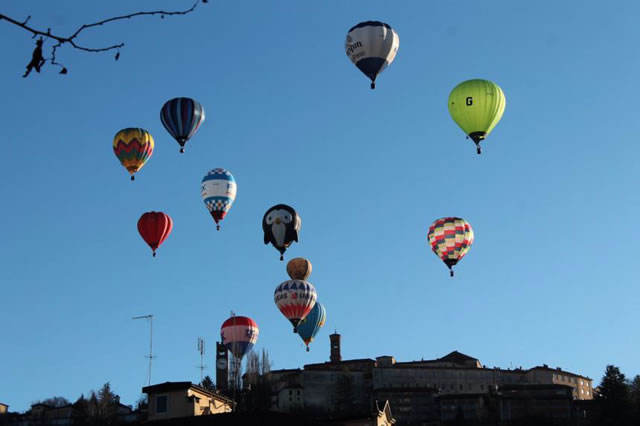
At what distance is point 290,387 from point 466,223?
74.0 meters

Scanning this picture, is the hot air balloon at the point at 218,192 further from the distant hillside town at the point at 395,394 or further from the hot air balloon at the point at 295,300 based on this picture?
the distant hillside town at the point at 395,394

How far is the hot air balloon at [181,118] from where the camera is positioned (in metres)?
A: 53.3

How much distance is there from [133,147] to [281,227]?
9740 mm

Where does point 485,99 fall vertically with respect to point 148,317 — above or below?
above

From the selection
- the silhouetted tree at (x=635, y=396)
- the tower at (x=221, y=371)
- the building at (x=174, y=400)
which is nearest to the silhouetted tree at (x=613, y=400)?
the silhouetted tree at (x=635, y=396)

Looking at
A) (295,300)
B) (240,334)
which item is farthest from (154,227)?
(240,334)

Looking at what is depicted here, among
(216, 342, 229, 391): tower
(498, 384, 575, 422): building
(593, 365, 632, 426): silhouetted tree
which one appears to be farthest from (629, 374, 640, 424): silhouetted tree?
(216, 342, 229, 391): tower

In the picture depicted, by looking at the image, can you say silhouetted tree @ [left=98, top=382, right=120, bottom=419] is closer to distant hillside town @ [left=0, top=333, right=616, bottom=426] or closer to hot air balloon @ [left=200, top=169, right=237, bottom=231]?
distant hillside town @ [left=0, top=333, right=616, bottom=426]

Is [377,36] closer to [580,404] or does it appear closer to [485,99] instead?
[485,99]

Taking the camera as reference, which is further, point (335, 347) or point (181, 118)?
point (335, 347)

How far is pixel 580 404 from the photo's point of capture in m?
120

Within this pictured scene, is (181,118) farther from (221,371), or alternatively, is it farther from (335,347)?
(335,347)

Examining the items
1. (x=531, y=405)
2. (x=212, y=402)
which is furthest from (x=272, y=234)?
(x=531, y=405)

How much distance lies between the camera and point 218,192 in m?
58.7
